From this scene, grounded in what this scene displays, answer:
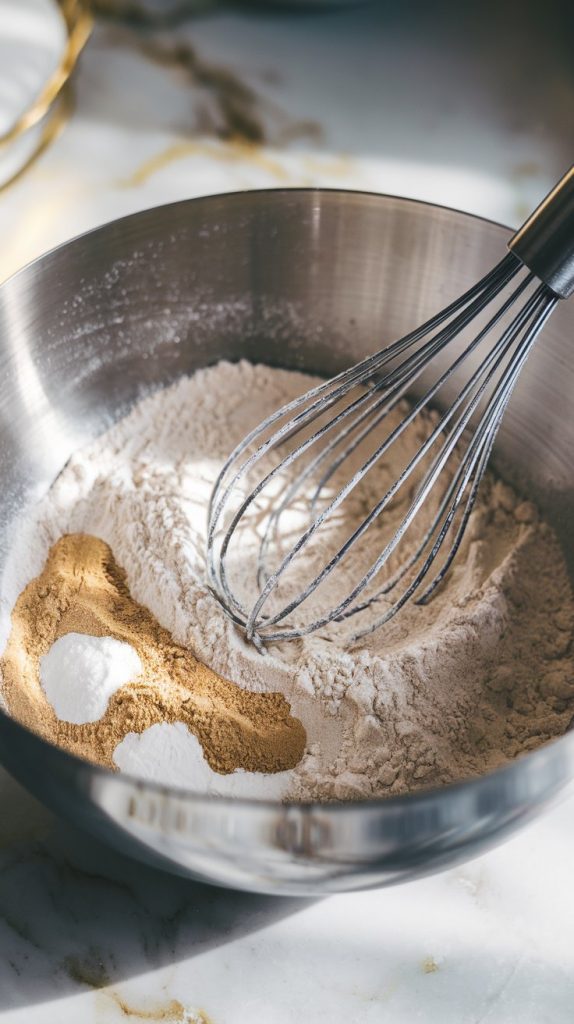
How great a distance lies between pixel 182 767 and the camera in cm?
53

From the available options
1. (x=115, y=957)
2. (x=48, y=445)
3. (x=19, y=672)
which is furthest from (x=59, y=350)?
(x=115, y=957)

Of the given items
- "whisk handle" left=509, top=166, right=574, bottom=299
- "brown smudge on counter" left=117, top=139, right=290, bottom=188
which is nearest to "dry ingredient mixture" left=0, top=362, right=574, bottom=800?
"whisk handle" left=509, top=166, right=574, bottom=299

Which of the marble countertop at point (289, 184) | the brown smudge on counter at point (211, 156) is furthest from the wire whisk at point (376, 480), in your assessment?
the brown smudge on counter at point (211, 156)

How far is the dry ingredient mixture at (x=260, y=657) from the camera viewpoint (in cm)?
54

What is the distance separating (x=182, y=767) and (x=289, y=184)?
558 millimetres

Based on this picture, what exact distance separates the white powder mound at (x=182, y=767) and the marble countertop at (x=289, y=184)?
0.16ft

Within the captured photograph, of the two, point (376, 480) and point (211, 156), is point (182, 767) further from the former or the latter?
point (211, 156)

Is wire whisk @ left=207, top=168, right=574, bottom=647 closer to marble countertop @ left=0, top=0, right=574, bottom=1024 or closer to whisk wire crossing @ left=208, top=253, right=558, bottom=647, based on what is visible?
whisk wire crossing @ left=208, top=253, right=558, bottom=647

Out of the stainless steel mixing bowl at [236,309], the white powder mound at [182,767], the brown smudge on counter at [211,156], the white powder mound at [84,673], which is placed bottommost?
the white powder mound at [182,767]

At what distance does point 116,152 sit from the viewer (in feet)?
3.02

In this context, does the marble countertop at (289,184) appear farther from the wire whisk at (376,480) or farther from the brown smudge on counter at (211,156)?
the wire whisk at (376,480)

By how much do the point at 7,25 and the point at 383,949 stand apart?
0.81 meters

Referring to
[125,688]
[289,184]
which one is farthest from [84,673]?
[289,184]

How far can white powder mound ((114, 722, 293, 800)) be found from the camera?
530 mm
